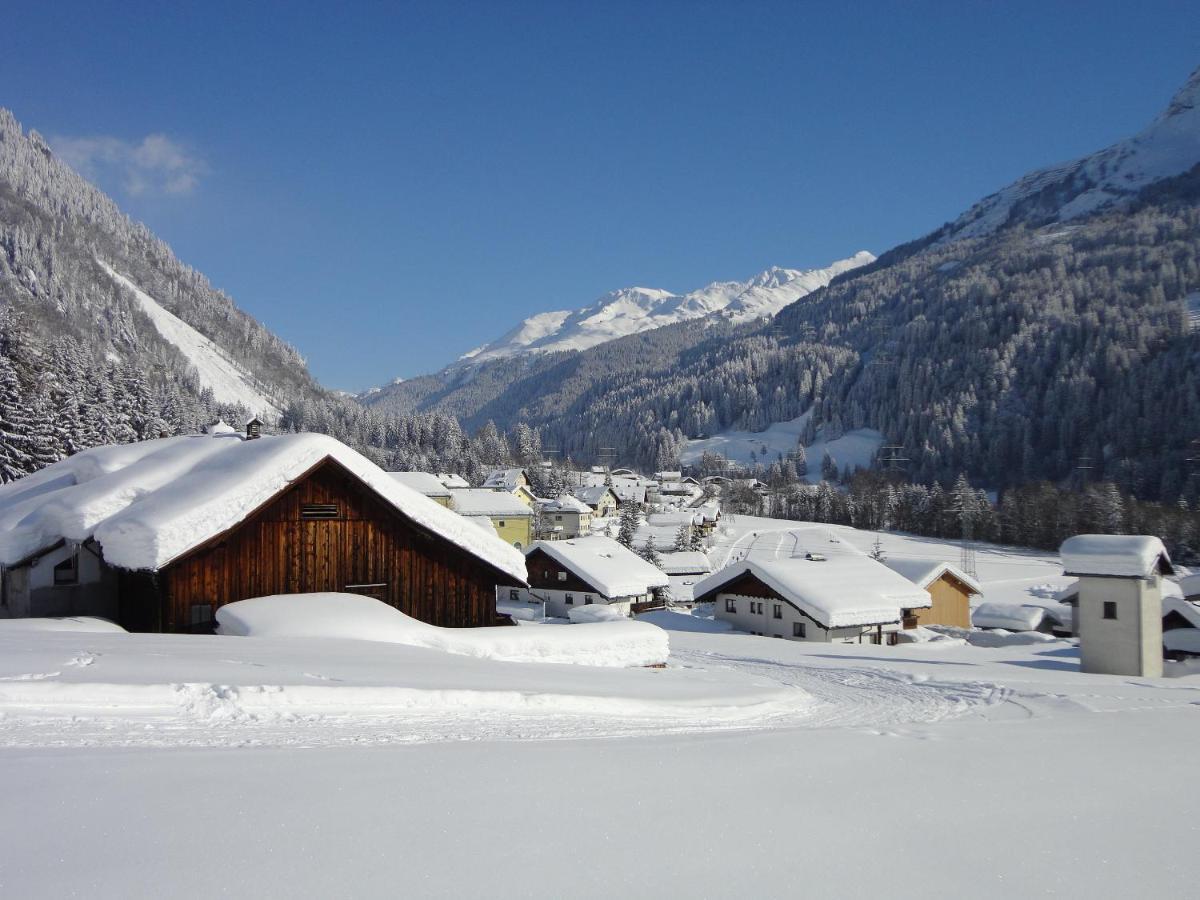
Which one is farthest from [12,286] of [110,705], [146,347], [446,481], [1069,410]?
[1069,410]

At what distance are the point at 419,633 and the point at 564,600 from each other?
3707 centimetres

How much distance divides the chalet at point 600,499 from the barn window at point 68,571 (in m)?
114

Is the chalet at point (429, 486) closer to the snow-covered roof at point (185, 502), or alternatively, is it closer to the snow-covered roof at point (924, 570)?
the snow-covered roof at point (924, 570)

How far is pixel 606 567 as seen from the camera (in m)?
50.5

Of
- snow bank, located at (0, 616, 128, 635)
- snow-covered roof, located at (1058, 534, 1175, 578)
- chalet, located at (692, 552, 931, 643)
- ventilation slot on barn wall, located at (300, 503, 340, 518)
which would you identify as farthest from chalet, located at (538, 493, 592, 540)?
snow bank, located at (0, 616, 128, 635)

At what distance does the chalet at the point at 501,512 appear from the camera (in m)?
78.2

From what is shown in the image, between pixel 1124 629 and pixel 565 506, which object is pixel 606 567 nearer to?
pixel 1124 629

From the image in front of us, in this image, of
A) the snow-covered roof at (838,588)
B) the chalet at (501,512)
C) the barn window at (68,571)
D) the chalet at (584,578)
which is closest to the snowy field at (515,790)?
the barn window at (68,571)

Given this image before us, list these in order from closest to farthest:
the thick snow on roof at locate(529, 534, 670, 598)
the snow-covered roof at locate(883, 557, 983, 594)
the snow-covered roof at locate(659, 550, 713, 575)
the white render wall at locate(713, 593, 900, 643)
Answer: the white render wall at locate(713, 593, 900, 643), the snow-covered roof at locate(883, 557, 983, 594), the thick snow on roof at locate(529, 534, 670, 598), the snow-covered roof at locate(659, 550, 713, 575)

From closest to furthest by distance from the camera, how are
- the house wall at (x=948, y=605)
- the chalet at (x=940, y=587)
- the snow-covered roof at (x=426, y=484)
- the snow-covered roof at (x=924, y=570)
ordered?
Result: 1. the snow-covered roof at (x=924, y=570)
2. the chalet at (x=940, y=587)
3. the house wall at (x=948, y=605)
4. the snow-covered roof at (x=426, y=484)

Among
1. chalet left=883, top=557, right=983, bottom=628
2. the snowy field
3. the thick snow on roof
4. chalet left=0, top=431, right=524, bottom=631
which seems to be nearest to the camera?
the snowy field

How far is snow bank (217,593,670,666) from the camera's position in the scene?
13844 millimetres

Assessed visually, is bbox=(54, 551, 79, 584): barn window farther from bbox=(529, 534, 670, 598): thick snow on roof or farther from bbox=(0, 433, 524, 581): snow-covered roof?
Answer: bbox=(529, 534, 670, 598): thick snow on roof

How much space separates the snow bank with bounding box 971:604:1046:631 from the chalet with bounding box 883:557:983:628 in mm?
1021
